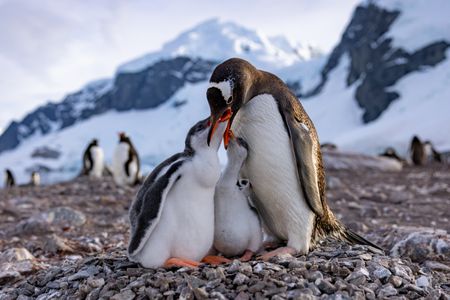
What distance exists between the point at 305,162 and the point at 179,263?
98 cm

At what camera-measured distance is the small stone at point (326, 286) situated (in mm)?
2459

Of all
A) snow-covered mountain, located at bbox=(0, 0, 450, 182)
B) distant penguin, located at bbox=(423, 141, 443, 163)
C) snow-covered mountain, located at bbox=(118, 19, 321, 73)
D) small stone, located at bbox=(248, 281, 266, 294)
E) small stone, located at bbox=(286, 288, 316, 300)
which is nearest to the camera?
small stone, located at bbox=(286, 288, 316, 300)

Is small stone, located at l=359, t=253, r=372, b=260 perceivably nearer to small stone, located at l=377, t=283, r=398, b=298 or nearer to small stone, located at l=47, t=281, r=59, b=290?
small stone, located at l=377, t=283, r=398, b=298

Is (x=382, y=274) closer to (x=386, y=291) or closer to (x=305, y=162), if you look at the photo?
(x=386, y=291)

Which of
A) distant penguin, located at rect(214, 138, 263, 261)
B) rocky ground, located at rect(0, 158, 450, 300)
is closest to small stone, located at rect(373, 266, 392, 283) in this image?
rocky ground, located at rect(0, 158, 450, 300)

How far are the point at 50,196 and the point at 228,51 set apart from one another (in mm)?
91759

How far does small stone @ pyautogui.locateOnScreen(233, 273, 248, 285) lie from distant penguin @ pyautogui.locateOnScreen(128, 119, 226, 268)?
0.38m

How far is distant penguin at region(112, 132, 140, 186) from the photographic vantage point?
41.6 feet

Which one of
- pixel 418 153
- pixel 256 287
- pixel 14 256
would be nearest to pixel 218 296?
pixel 256 287

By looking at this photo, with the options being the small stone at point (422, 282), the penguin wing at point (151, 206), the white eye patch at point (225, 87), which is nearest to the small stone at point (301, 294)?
the small stone at point (422, 282)

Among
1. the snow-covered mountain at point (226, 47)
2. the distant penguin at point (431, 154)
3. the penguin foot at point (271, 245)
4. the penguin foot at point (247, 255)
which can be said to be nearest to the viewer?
the penguin foot at point (247, 255)

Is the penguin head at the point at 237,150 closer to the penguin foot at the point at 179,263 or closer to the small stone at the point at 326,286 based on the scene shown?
the penguin foot at the point at 179,263

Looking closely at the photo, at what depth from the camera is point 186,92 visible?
335ft

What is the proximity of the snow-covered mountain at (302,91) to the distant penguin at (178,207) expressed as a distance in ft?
110
